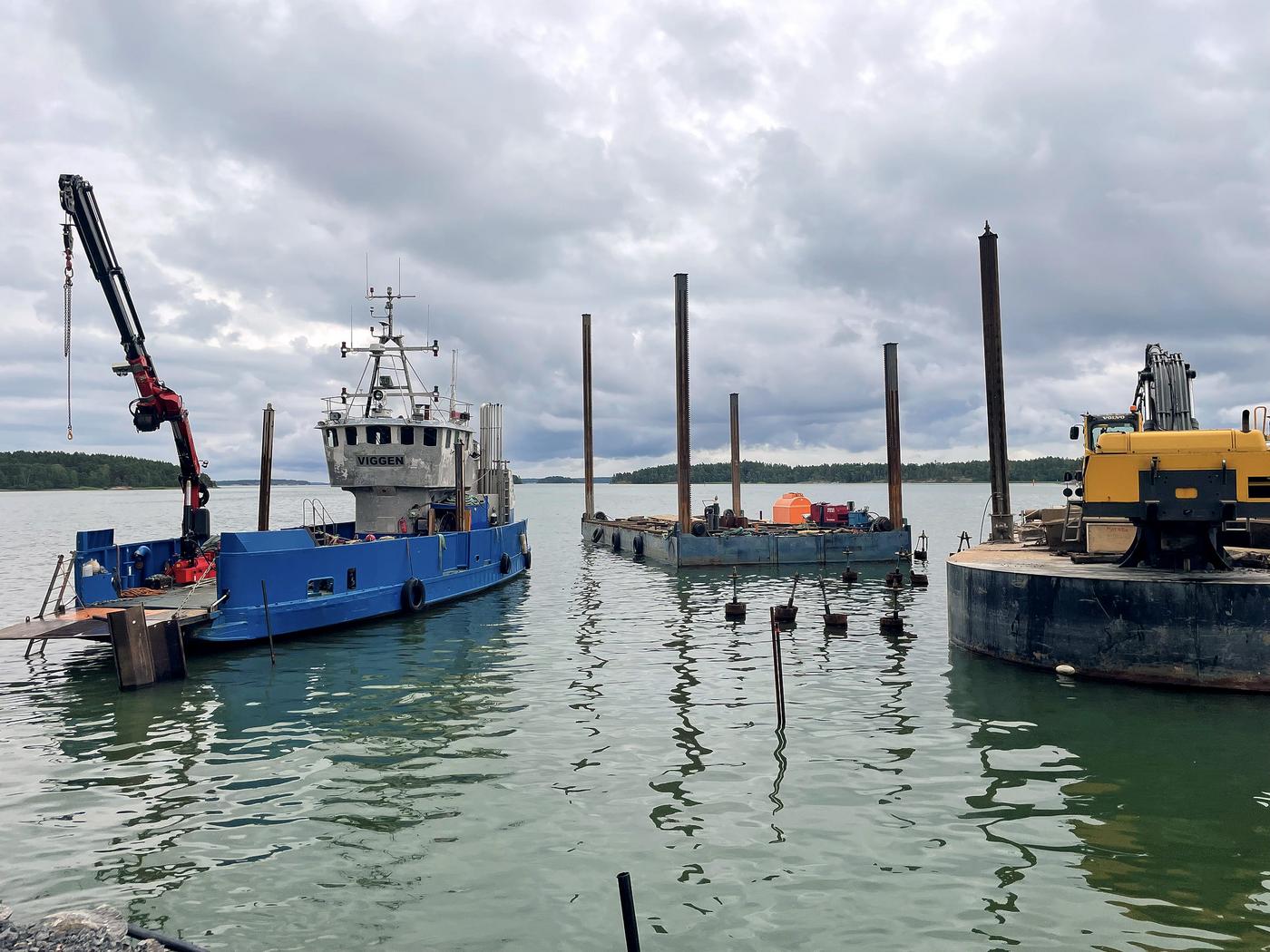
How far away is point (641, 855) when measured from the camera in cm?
811

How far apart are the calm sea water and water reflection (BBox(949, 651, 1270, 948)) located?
0.14ft

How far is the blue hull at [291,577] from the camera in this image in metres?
18.4

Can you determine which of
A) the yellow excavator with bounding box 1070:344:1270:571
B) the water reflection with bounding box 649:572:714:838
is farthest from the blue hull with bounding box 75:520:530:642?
the yellow excavator with bounding box 1070:344:1270:571

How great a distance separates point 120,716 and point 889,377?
31.8 metres

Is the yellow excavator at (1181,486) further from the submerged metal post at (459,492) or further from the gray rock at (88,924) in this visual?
the submerged metal post at (459,492)

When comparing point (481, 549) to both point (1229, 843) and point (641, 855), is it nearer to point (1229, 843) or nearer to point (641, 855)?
point (641, 855)

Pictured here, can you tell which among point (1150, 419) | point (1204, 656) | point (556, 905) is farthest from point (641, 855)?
point (1150, 419)

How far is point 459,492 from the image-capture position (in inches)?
1040

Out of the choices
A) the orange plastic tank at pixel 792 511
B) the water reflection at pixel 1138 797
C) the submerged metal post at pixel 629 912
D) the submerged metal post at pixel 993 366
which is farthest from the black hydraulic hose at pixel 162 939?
the orange plastic tank at pixel 792 511

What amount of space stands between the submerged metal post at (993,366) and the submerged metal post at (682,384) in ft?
40.9

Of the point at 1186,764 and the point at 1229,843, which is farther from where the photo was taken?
the point at 1186,764

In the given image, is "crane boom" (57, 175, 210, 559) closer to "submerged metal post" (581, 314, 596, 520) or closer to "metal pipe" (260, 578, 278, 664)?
"metal pipe" (260, 578, 278, 664)

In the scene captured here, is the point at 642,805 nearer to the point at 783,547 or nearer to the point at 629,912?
the point at 629,912

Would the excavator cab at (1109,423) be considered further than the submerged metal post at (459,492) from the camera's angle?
No
